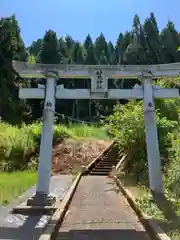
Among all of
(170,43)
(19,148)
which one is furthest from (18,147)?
(170,43)

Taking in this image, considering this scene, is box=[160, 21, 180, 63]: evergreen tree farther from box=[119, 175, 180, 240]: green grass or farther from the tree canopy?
box=[119, 175, 180, 240]: green grass

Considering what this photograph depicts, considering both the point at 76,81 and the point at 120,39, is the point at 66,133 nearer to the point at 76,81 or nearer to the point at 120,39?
the point at 76,81

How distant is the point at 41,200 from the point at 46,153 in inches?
61.3

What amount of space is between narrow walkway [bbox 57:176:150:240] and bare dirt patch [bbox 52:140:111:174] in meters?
10.6

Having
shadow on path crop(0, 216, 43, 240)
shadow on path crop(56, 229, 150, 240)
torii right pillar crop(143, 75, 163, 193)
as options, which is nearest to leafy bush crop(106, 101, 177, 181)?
torii right pillar crop(143, 75, 163, 193)

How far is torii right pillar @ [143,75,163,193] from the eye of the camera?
36.4ft

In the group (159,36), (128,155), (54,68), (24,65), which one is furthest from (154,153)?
(159,36)

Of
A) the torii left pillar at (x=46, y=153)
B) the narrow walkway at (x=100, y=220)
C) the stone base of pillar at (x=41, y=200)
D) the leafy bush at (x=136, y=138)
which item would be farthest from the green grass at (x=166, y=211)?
the leafy bush at (x=136, y=138)

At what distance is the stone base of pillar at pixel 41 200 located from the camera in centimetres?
1035

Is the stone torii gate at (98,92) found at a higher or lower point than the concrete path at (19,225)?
higher

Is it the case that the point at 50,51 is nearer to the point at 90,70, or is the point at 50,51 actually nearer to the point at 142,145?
the point at 142,145

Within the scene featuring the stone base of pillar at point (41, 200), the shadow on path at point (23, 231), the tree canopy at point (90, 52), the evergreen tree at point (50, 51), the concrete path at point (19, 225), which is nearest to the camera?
the shadow on path at point (23, 231)

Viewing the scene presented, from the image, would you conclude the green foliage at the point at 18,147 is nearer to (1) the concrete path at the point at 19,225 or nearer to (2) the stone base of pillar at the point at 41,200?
(2) the stone base of pillar at the point at 41,200

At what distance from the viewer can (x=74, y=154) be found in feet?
85.2
